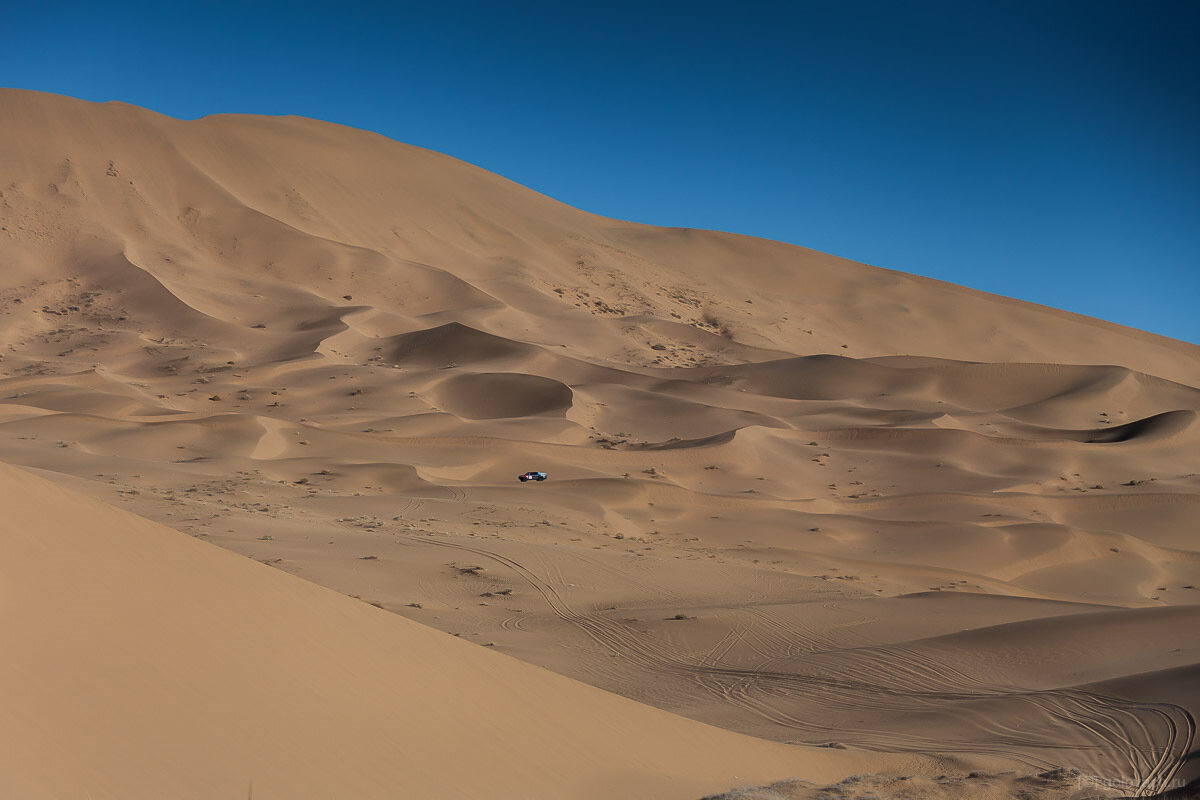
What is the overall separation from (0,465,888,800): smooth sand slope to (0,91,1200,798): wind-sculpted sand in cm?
6

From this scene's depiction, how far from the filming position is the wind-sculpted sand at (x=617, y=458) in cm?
836

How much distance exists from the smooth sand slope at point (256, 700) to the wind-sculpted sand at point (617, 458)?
0.06 metres

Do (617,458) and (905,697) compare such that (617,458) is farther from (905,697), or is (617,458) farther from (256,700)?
(256,700)

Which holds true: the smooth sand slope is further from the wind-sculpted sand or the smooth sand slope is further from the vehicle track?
the vehicle track

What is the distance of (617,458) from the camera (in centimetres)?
2317

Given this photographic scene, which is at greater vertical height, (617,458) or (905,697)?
(617,458)

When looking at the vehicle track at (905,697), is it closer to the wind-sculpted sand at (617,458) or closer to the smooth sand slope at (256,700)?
the wind-sculpted sand at (617,458)

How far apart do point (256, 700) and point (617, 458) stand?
18036 mm

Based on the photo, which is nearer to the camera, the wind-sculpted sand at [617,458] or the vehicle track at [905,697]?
the vehicle track at [905,697]

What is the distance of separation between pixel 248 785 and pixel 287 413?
2332 cm

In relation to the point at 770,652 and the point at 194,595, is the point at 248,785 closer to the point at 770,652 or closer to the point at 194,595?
the point at 194,595

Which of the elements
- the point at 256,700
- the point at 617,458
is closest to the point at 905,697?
the point at 256,700

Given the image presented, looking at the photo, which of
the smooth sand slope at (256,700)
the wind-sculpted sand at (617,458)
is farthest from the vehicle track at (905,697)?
the smooth sand slope at (256,700)

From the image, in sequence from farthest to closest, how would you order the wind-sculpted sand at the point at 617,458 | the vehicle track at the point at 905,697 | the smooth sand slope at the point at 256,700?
1. the wind-sculpted sand at the point at 617,458
2. the vehicle track at the point at 905,697
3. the smooth sand slope at the point at 256,700
